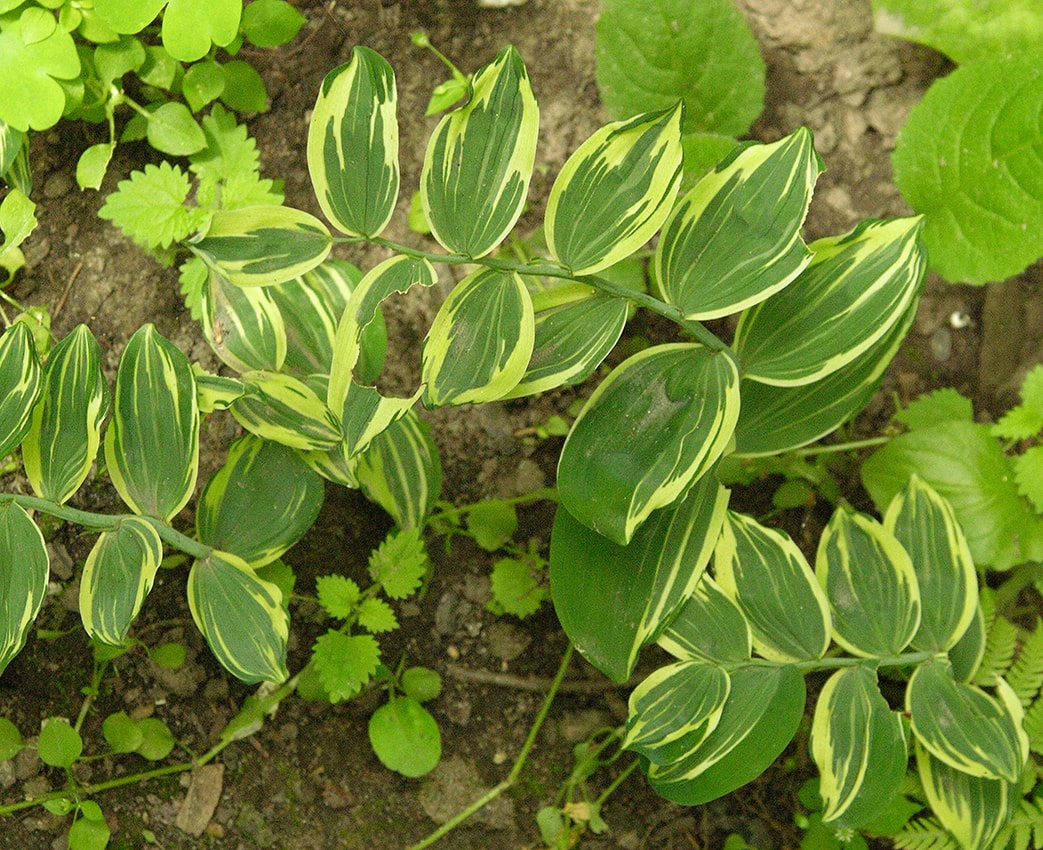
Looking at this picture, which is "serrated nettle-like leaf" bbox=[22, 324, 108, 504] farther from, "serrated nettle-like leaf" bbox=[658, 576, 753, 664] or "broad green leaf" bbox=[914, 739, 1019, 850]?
"broad green leaf" bbox=[914, 739, 1019, 850]

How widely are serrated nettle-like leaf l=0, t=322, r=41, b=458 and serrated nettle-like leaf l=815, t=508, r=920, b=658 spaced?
119 centimetres

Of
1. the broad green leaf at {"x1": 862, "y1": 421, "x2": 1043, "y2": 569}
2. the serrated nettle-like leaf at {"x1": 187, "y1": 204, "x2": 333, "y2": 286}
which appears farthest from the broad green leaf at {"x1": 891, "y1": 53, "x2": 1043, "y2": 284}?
the serrated nettle-like leaf at {"x1": 187, "y1": 204, "x2": 333, "y2": 286}

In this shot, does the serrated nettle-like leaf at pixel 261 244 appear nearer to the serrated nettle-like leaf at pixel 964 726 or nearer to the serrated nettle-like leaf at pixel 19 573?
the serrated nettle-like leaf at pixel 19 573

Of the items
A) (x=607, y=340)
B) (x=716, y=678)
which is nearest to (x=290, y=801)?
(x=716, y=678)

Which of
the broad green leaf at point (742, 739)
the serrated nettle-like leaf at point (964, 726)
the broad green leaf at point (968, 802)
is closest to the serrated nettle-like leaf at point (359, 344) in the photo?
the broad green leaf at point (742, 739)

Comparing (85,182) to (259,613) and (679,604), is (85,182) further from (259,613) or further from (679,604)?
(679,604)

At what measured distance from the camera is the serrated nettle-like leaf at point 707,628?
4.47 feet

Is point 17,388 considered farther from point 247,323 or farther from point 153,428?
point 247,323

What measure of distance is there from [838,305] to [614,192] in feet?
1.22

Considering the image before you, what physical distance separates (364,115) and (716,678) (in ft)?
3.10

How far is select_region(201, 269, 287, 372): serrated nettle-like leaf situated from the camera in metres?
1.31

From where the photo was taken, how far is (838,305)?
4.14 ft

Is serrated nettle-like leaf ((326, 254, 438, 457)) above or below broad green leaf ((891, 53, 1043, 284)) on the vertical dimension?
below

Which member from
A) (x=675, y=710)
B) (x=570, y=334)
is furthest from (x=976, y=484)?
(x=570, y=334)
